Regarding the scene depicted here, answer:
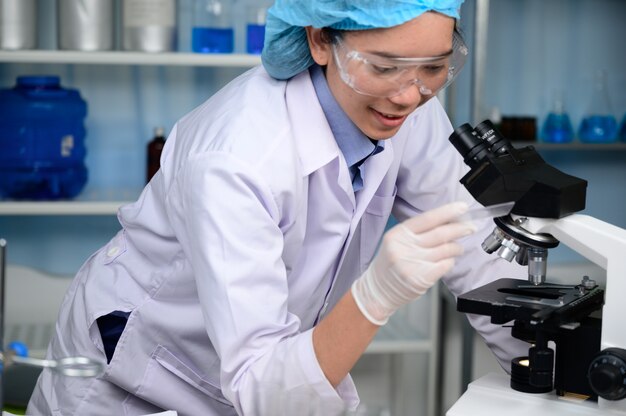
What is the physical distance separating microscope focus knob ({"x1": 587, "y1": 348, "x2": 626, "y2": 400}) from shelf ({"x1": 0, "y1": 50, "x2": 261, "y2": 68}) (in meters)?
1.56

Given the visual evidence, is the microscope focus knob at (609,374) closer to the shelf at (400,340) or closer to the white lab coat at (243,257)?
the white lab coat at (243,257)

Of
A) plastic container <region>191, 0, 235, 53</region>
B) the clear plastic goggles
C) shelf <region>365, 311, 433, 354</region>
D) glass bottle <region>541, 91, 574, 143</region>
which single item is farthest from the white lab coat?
glass bottle <region>541, 91, 574, 143</region>

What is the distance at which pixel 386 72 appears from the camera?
120cm

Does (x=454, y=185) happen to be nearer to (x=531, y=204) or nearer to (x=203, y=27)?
(x=531, y=204)

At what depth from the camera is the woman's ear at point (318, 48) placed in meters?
1.29

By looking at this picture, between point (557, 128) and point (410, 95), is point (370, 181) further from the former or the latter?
point (557, 128)

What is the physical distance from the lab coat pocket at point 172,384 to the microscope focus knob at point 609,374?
579mm

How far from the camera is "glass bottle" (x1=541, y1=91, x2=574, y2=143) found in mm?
2762

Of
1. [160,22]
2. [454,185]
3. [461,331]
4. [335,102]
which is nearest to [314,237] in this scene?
[335,102]

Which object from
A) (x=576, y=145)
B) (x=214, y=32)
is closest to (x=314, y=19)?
(x=214, y=32)

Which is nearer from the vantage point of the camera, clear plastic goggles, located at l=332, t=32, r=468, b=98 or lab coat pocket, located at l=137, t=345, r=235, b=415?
clear plastic goggles, located at l=332, t=32, r=468, b=98

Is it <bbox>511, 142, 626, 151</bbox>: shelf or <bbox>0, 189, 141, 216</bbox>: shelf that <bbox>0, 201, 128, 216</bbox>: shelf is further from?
<bbox>511, 142, 626, 151</bbox>: shelf

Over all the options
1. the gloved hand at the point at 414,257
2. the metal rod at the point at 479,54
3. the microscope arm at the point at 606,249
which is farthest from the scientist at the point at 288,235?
the metal rod at the point at 479,54

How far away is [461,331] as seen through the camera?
2.77m
